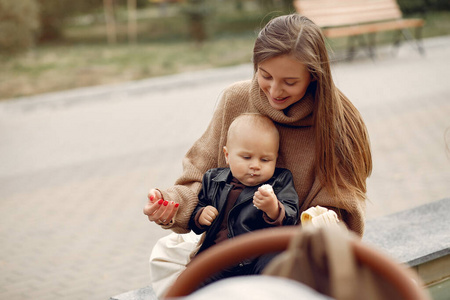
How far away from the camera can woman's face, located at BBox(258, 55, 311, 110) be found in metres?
2.26


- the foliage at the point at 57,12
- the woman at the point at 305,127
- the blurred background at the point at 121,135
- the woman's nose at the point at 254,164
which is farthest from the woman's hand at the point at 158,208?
the foliage at the point at 57,12

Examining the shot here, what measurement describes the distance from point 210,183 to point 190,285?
1034mm

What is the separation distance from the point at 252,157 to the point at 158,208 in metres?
0.41

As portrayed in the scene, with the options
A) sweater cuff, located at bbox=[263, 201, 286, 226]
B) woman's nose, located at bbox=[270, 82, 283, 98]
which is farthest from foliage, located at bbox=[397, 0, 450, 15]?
sweater cuff, located at bbox=[263, 201, 286, 226]

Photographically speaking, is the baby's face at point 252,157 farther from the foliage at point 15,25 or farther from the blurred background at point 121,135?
the foliage at point 15,25

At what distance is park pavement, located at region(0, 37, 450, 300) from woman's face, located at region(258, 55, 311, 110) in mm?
1477

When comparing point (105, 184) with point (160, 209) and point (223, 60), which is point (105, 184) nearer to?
point (160, 209)

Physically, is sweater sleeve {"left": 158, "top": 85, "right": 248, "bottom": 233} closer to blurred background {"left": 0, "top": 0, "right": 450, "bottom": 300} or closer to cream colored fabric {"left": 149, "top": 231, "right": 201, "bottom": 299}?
cream colored fabric {"left": 149, "top": 231, "right": 201, "bottom": 299}

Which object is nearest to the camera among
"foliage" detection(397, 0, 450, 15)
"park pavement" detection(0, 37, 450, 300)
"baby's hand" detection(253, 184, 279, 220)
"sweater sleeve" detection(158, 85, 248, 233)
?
"baby's hand" detection(253, 184, 279, 220)

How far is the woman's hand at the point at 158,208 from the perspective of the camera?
224 centimetres

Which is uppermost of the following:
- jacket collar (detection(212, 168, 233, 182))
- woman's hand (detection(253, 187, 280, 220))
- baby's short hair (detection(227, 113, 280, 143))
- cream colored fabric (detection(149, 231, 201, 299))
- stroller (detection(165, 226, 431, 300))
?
stroller (detection(165, 226, 431, 300))

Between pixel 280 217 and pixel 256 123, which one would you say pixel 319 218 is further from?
pixel 256 123

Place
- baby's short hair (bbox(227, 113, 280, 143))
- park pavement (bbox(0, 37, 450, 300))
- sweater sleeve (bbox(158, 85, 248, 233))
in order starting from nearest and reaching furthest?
baby's short hair (bbox(227, 113, 280, 143)), sweater sleeve (bbox(158, 85, 248, 233)), park pavement (bbox(0, 37, 450, 300))

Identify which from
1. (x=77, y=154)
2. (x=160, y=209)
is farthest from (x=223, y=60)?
(x=160, y=209)
